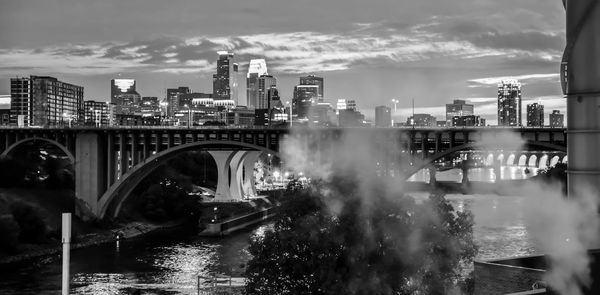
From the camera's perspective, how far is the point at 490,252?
43125 mm

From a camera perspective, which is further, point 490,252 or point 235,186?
point 235,186

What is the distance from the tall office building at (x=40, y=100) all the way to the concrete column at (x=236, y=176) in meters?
97.0

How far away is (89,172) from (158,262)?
61.4ft

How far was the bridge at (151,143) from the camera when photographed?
180 ft

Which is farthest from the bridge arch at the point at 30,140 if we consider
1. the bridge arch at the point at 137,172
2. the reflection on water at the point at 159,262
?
the reflection on water at the point at 159,262

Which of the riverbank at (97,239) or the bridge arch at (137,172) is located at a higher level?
the bridge arch at (137,172)

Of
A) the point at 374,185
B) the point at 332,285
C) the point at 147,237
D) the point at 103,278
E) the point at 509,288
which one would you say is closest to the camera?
the point at 509,288

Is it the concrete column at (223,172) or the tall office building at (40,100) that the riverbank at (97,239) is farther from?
the tall office building at (40,100)

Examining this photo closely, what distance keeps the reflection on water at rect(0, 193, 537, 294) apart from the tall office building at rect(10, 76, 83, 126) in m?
127

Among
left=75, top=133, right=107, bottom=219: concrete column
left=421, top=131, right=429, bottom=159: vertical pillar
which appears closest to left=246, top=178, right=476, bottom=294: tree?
left=421, top=131, right=429, bottom=159: vertical pillar

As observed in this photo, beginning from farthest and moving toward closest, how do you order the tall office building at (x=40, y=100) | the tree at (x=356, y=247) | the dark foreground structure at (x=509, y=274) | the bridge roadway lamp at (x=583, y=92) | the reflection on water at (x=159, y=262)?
1. the tall office building at (x=40, y=100)
2. the reflection on water at (x=159, y=262)
3. the tree at (x=356, y=247)
4. the dark foreground structure at (x=509, y=274)
5. the bridge roadway lamp at (x=583, y=92)

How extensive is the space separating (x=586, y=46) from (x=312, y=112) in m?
134

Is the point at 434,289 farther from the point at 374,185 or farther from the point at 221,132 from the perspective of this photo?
the point at 221,132

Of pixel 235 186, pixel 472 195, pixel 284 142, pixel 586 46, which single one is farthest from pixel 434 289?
pixel 235 186
